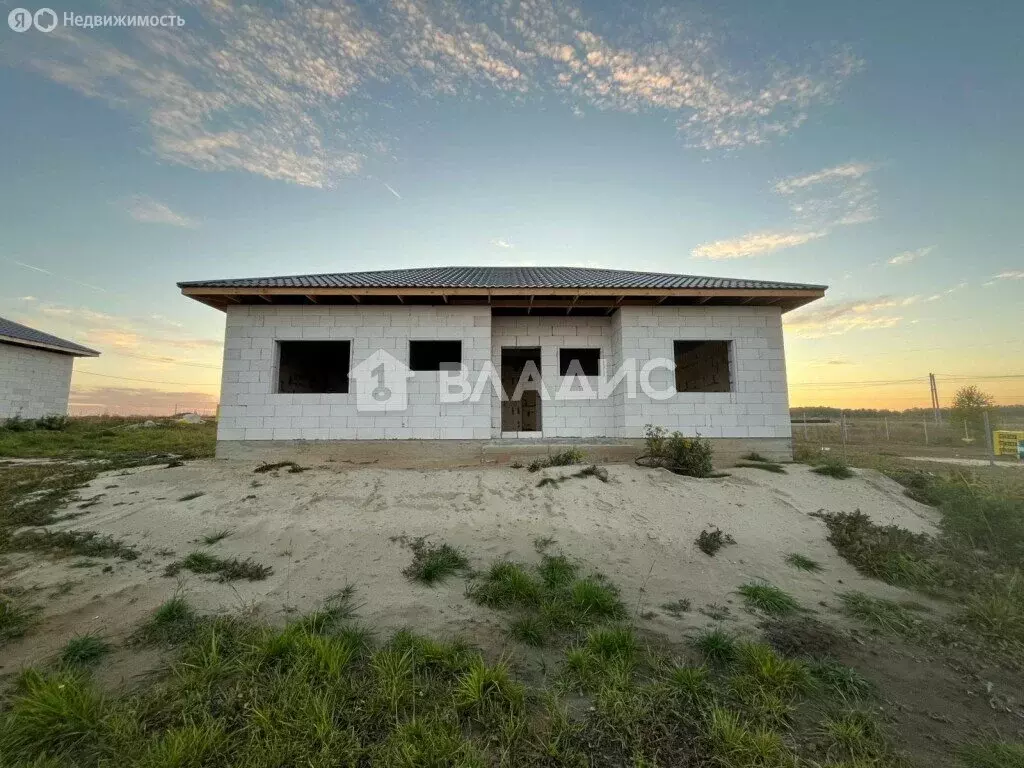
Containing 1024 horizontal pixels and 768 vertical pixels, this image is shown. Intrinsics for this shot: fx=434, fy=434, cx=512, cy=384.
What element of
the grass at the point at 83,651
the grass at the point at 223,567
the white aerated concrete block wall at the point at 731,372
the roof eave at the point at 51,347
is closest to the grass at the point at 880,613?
the white aerated concrete block wall at the point at 731,372

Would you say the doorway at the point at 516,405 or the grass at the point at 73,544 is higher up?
the doorway at the point at 516,405

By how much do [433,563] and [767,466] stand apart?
6.85 meters

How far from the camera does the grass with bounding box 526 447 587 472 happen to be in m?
7.80

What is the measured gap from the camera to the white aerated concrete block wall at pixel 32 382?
1497cm

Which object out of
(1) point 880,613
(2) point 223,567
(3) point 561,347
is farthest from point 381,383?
(1) point 880,613

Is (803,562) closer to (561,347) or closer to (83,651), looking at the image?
(561,347)

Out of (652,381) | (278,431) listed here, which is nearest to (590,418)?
(652,381)

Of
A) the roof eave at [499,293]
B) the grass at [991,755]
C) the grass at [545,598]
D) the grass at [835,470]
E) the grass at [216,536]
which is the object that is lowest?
the grass at [991,755]

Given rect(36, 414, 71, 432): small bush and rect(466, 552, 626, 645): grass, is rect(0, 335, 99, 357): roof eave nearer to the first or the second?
rect(36, 414, 71, 432): small bush

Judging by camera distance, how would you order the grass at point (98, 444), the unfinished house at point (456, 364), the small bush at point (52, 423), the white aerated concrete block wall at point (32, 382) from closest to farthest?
the unfinished house at point (456, 364)
the grass at point (98, 444)
the white aerated concrete block wall at point (32, 382)
the small bush at point (52, 423)

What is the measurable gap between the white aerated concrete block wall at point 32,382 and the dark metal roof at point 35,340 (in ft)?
1.09

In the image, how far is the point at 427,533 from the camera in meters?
5.51

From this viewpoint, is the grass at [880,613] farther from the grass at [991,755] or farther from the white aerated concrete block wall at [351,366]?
the white aerated concrete block wall at [351,366]

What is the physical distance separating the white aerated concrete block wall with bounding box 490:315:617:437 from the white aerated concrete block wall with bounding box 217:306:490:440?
3.63 feet
